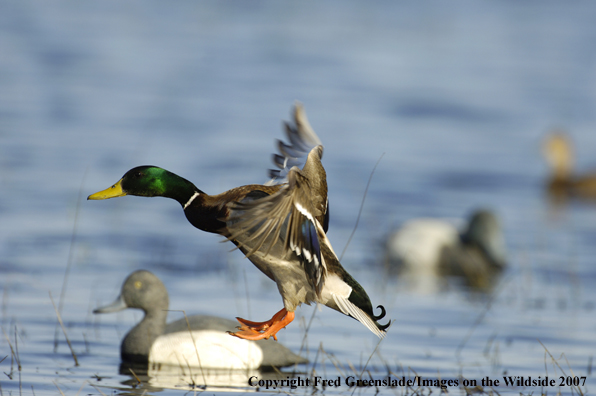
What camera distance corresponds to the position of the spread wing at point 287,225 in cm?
406

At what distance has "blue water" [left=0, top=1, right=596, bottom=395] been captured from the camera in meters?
7.02

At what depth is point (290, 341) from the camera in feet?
22.7

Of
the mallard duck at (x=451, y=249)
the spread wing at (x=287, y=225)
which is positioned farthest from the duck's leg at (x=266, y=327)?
the mallard duck at (x=451, y=249)

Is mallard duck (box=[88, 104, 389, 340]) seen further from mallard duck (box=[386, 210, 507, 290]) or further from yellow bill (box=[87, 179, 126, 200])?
mallard duck (box=[386, 210, 507, 290])

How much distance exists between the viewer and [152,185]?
465 cm

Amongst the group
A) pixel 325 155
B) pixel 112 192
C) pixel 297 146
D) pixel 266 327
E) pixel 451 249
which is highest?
pixel 325 155

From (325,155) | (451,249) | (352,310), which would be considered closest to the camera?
(352,310)

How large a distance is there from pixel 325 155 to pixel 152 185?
10.3m

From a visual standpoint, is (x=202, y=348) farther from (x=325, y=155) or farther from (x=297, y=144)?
(x=325, y=155)

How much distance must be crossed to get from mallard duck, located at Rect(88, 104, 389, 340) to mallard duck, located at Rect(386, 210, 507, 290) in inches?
210

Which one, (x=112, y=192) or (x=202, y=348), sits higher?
(x=112, y=192)

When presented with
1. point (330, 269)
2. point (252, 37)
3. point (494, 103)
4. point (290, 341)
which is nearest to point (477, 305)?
point (290, 341)

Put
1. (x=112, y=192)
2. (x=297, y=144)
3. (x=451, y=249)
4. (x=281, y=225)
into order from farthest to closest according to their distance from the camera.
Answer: (x=451, y=249), (x=297, y=144), (x=112, y=192), (x=281, y=225)

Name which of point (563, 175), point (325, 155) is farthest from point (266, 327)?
point (563, 175)
